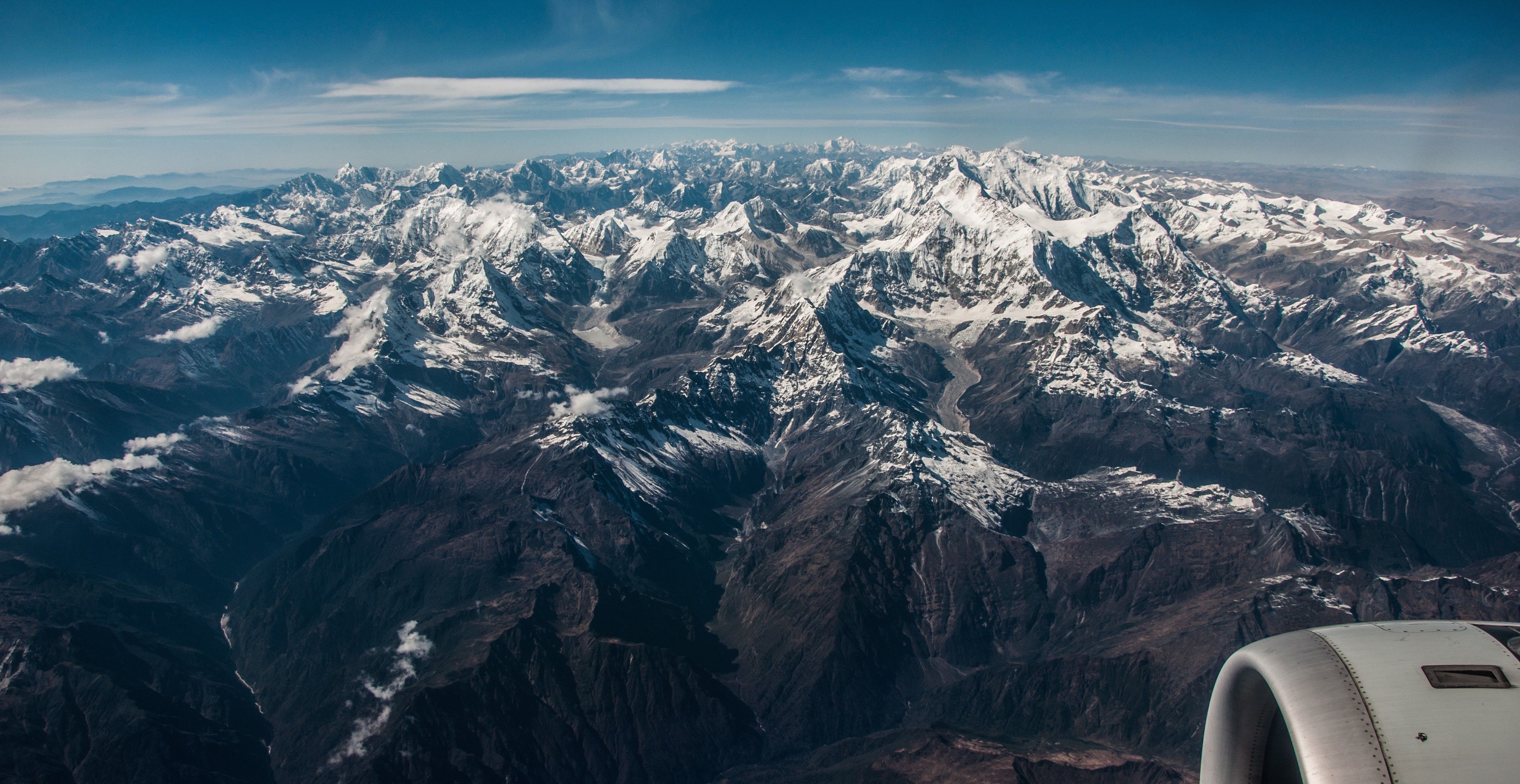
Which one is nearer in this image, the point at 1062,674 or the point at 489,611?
the point at 1062,674

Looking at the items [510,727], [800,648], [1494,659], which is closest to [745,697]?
[800,648]

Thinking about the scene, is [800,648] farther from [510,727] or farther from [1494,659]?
[1494,659]

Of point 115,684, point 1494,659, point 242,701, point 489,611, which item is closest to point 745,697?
point 489,611

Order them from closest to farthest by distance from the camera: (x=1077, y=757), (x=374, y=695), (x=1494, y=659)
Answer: (x=1494, y=659)
(x=1077, y=757)
(x=374, y=695)

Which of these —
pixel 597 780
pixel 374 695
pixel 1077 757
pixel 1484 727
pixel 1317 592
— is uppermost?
pixel 1484 727

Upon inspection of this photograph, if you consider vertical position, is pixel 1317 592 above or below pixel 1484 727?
below

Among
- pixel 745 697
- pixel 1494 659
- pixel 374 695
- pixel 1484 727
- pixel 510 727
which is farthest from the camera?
pixel 745 697
